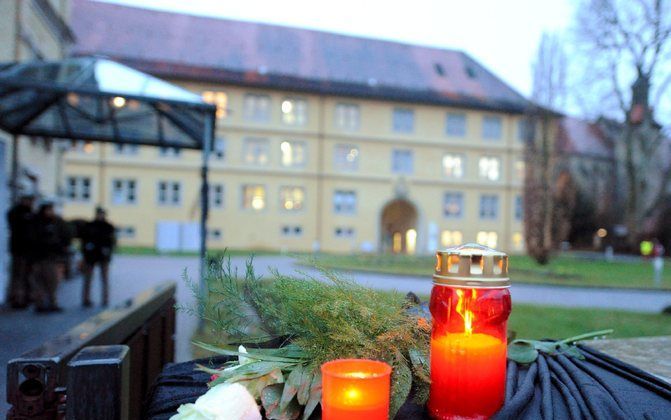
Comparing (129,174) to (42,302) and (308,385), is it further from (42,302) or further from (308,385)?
(308,385)

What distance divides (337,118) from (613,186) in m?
27.6

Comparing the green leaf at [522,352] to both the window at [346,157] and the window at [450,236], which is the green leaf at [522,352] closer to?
the window at [346,157]

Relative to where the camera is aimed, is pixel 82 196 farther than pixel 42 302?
Yes

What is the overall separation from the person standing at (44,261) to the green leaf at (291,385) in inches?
300

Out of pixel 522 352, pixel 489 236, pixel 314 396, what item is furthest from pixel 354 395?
pixel 489 236

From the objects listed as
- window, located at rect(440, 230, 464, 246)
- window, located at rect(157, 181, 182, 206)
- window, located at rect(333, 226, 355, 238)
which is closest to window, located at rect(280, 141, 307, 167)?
window, located at rect(333, 226, 355, 238)

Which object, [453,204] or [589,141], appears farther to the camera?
[589,141]

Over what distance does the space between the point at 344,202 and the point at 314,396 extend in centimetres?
3305

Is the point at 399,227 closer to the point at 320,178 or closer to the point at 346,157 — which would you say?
the point at 346,157

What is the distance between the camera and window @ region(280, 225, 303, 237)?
32.8 meters

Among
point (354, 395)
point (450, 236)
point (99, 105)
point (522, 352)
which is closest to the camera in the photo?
point (354, 395)

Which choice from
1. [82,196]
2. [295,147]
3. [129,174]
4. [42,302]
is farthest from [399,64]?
[42,302]

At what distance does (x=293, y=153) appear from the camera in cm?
3331

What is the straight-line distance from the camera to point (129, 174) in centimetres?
3122
